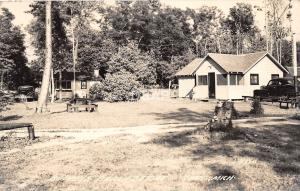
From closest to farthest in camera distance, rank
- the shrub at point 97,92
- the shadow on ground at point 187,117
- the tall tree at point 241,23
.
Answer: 1. the shadow on ground at point 187,117
2. the shrub at point 97,92
3. the tall tree at point 241,23

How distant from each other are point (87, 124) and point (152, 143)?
6.94 meters

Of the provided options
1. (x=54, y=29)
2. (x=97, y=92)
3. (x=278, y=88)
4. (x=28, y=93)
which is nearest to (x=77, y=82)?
(x=28, y=93)

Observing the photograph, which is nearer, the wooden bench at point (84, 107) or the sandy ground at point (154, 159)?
the sandy ground at point (154, 159)

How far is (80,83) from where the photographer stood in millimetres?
57938

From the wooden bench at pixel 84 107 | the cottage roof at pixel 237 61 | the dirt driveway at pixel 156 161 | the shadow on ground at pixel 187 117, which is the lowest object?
the dirt driveway at pixel 156 161

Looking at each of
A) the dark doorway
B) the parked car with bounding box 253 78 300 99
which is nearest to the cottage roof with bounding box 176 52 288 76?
the dark doorway

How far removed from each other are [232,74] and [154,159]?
26659 mm

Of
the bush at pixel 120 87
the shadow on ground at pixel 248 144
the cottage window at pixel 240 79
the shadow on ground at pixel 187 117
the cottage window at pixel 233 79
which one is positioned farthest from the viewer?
the bush at pixel 120 87

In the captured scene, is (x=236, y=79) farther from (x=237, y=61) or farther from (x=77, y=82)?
(x=77, y=82)

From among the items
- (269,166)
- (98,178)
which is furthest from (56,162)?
(269,166)

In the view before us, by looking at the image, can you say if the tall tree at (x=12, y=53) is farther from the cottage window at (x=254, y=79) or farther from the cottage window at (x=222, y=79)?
the cottage window at (x=254, y=79)

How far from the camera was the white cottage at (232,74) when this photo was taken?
35.4m

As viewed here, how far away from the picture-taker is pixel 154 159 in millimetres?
10023

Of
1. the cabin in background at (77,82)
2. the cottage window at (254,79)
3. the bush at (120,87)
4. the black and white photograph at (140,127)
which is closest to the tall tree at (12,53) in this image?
the black and white photograph at (140,127)
